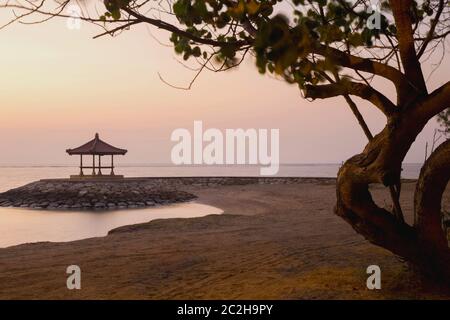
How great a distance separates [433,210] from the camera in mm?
4785

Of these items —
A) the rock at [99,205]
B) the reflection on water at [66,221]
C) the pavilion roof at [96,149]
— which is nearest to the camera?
the reflection on water at [66,221]

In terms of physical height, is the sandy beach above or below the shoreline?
above

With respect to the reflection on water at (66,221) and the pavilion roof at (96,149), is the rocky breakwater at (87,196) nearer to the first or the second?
the reflection on water at (66,221)

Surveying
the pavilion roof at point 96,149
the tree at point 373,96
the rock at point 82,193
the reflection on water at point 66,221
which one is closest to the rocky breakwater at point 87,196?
the rock at point 82,193

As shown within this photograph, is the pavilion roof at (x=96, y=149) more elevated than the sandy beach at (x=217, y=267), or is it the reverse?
the pavilion roof at (x=96, y=149)

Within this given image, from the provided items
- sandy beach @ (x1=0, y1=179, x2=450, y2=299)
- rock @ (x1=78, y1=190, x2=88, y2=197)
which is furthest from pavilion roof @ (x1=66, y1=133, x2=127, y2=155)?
sandy beach @ (x1=0, y1=179, x2=450, y2=299)

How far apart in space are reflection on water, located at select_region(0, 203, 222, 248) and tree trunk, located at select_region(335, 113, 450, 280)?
11.5 metres

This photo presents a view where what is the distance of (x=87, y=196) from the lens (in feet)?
89.6

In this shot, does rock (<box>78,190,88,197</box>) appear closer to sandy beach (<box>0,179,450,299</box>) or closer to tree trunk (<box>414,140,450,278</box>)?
sandy beach (<box>0,179,450,299</box>)

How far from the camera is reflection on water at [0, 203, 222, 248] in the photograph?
15.4 m

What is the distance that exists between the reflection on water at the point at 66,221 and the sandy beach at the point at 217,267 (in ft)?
16.4

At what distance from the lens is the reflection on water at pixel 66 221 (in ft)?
50.5
